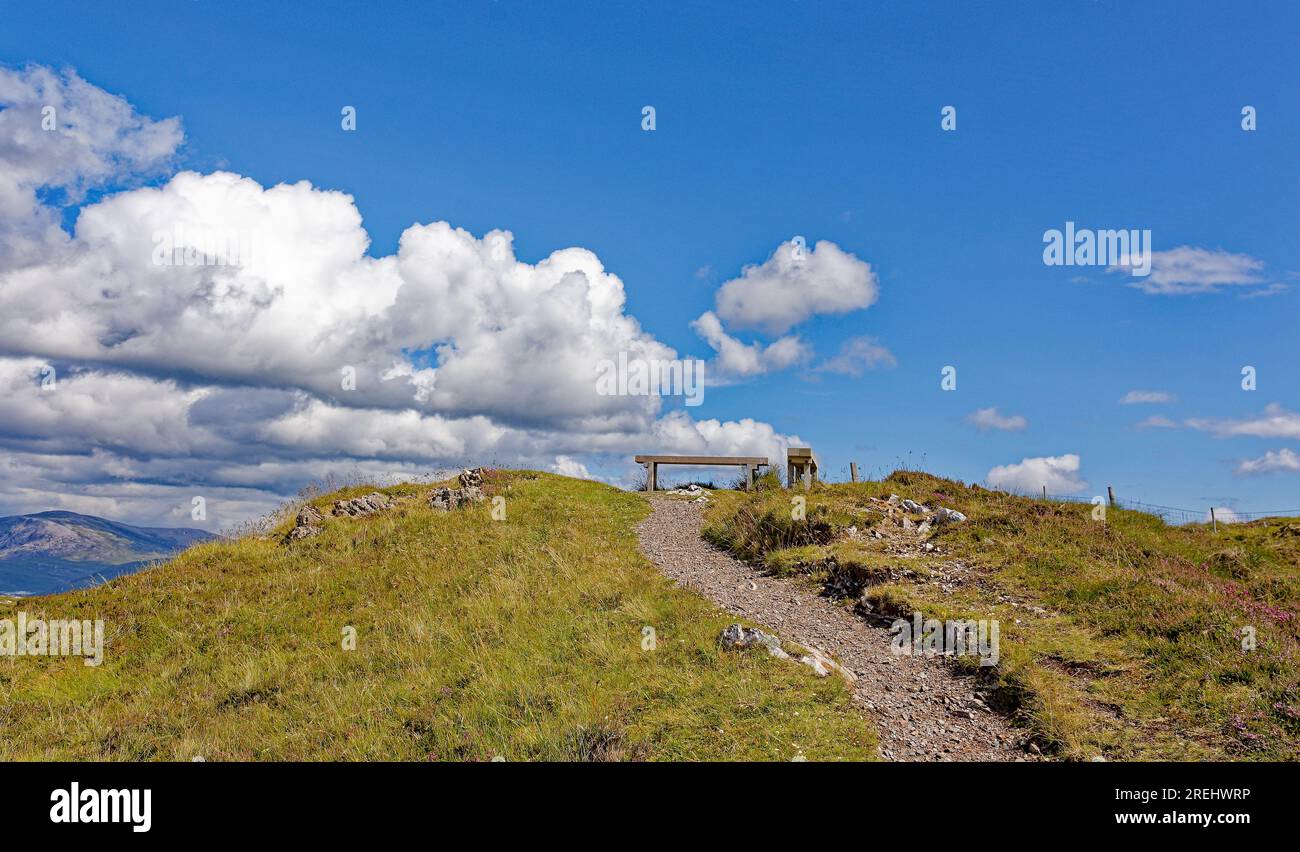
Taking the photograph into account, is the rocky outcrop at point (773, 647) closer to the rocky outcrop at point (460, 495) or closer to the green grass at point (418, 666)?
the green grass at point (418, 666)

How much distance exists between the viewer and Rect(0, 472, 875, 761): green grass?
9.32m

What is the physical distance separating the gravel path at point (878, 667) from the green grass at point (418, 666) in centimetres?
78

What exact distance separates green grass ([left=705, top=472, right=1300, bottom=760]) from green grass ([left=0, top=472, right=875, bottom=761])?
153 inches

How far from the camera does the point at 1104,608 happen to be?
45.9 feet

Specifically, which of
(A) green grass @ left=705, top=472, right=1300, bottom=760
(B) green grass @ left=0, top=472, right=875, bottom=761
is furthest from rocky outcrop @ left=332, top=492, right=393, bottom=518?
(A) green grass @ left=705, top=472, right=1300, bottom=760

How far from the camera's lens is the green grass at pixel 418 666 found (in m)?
9.32

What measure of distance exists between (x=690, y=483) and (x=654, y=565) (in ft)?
53.8

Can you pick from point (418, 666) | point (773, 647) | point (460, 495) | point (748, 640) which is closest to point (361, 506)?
point (460, 495)

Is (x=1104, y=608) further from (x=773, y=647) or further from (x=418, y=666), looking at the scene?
(x=418, y=666)

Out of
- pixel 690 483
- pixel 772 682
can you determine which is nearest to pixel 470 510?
pixel 690 483

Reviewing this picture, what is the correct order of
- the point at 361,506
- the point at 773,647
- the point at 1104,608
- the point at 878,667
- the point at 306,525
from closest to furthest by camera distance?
the point at 773,647
the point at 878,667
the point at 1104,608
the point at 306,525
the point at 361,506

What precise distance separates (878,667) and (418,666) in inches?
355

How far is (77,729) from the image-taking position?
13.0m

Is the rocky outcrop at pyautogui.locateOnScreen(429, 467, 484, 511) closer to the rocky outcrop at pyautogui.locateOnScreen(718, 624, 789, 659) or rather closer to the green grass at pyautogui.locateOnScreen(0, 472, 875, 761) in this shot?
the green grass at pyautogui.locateOnScreen(0, 472, 875, 761)
